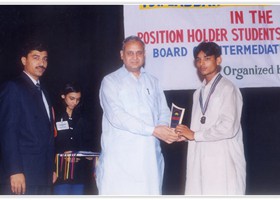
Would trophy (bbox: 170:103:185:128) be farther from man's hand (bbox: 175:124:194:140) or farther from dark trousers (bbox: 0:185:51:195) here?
dark trousers (bbox: 0:185:51:195)

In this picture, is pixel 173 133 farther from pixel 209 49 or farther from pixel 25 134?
pixel 25 134

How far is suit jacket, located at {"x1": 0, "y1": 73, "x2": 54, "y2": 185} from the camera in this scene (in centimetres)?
295

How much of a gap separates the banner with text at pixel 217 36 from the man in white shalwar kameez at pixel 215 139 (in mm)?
878

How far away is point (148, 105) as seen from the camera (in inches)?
136

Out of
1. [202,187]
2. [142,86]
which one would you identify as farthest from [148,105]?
[202,187]

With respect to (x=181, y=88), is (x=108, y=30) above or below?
above

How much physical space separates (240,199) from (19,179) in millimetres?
1649

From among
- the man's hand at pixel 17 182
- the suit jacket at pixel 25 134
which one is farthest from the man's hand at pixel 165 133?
the man's hand at pixel 17 182

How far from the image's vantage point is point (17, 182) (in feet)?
9.54

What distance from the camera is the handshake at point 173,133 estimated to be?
3.31 m

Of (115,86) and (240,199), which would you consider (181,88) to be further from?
(240,199)

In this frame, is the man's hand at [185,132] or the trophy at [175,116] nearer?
the man's hand at [185,132]

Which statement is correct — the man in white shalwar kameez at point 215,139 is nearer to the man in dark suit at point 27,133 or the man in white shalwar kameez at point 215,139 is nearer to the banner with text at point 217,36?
the banner with text at point 217,36

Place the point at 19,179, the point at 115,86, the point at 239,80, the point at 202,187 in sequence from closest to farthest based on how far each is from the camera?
the point at 19,179 < the point at 202,187 < the point at 115,86 < the point at 239,80
